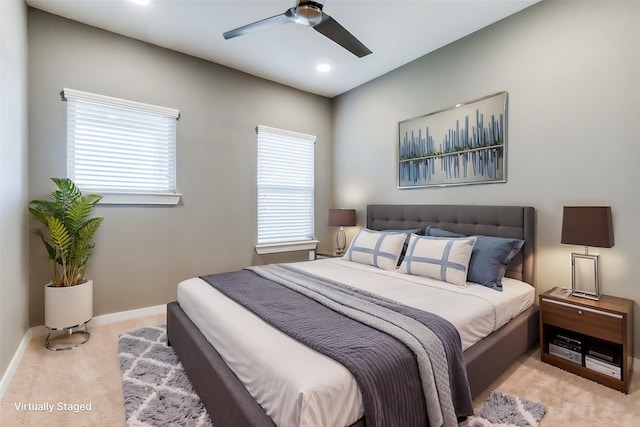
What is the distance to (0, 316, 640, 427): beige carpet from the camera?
1.67m

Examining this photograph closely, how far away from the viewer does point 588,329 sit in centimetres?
203

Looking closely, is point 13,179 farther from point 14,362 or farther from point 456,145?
point 456,145

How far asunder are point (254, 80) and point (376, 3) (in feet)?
6.48

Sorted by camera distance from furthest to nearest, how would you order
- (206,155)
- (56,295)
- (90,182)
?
(206,155), (90,182), (56,295)

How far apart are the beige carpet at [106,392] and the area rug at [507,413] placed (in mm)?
50

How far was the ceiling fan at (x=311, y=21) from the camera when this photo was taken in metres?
1.96

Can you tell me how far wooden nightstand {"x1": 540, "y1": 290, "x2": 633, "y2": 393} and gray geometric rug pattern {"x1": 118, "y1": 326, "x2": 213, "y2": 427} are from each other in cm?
246

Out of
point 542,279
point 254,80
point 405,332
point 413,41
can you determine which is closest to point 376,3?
point 413,41

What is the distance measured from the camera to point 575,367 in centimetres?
211

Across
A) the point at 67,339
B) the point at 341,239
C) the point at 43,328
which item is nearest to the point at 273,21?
the point at 341,239

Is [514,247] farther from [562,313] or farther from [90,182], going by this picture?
[90,182]

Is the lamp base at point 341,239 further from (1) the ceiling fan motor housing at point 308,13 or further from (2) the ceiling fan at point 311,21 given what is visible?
(1) the ceiling fan motor housing at point 308,13

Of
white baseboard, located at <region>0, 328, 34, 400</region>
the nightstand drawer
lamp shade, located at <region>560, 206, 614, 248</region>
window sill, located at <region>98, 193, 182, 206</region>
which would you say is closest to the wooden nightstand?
the nightstand drawer

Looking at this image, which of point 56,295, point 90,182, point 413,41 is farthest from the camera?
point 413,41
